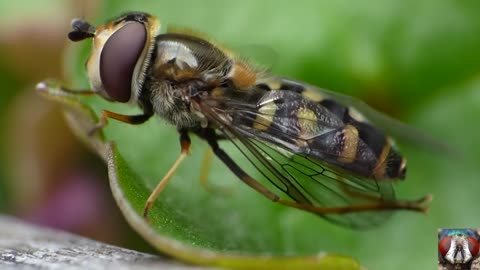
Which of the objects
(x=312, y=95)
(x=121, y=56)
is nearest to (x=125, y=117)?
(x=121, y=56)

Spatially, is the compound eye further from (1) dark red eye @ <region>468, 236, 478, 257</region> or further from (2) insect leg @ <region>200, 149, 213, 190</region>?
(1) dark red eye @ <region>468, 236, 478, 257</region>

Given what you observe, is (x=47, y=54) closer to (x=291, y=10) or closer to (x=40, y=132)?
(x=40, y=132)

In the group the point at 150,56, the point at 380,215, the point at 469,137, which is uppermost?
the point at 150,56

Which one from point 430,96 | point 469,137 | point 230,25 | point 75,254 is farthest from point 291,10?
point 75,254

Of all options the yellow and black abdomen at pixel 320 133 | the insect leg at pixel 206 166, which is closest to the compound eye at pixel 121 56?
the yellow and black abdomen at pixel 320 133

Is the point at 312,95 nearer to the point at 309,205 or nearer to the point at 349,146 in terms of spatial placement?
the point at 349,146

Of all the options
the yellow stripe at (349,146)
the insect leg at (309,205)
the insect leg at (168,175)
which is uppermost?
the yellow stripe at (349,146)

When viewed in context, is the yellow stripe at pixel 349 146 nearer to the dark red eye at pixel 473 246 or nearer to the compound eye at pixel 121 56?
the dark red eye at pixel 473 246

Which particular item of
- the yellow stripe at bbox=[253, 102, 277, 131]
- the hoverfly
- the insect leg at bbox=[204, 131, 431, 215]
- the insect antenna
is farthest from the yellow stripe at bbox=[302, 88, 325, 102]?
Result: the insect antenna
